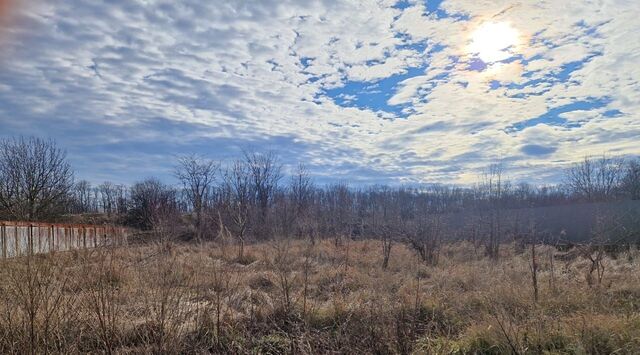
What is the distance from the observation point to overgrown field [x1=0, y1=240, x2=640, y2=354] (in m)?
4.76

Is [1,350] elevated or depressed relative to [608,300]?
elevated

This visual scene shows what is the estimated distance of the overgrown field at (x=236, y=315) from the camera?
476 cm

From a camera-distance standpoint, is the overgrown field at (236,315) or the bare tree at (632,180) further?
the bare tree at (632,180)

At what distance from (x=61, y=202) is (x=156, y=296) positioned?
36326 mm

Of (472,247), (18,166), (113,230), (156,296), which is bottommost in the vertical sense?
(472,247)

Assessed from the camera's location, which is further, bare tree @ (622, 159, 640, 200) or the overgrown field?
bare tree @ (622, 159, 640, 200)

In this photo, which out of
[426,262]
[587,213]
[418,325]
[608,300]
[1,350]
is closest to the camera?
[1,350]

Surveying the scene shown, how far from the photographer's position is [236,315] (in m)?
6.55

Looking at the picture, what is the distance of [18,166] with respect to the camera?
3544 centimetres

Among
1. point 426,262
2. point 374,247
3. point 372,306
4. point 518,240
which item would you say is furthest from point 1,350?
point 518,240

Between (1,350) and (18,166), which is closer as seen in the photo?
(1,350)

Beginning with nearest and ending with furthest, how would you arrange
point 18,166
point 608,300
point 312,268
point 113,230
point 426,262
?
1. point 113,230
2. point 608,300
3. point 312,268
4. point 426,262
5. point 18,166

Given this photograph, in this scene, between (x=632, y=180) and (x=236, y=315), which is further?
(x=632, y=180)

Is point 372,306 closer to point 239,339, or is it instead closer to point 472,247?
point 239,339
